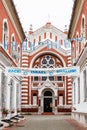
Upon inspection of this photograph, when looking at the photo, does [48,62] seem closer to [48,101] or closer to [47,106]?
[48,101]

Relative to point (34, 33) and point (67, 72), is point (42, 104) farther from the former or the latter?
point (67, 72)

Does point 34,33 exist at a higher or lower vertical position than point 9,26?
higher

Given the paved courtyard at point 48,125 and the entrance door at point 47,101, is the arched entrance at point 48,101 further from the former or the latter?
the paved courtyard at point 48,125

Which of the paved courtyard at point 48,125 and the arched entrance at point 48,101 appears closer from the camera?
the paved courtyard at point 48,125

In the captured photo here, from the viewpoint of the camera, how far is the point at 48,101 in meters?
52.0

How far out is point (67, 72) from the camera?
21.3 m

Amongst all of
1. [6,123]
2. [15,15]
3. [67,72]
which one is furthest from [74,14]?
[6,123]

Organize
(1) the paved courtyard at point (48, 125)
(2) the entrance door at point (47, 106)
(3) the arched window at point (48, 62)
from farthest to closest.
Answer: (3) the arched window at point (48, 62), (2) the entrance door at point (47, 106), (1) the paved courtyard at point (48, 125)

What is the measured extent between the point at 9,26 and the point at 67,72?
7.75m

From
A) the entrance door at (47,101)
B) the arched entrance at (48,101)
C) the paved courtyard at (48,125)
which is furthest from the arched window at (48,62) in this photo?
the paved courtyard at (48,125)

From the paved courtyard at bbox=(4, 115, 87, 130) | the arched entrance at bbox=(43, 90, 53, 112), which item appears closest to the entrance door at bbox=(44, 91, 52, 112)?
the arched entrance at bbox=(43, 90, 53, 112)

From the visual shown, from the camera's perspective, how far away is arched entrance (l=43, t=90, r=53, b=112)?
51791mm

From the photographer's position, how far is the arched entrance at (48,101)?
5179 cm

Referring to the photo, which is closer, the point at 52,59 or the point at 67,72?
the point at 67,72
